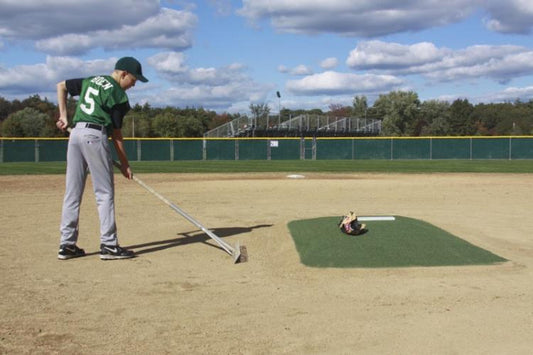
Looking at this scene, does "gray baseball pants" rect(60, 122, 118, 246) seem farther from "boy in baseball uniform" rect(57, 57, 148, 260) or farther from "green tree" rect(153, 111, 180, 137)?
"green tree" rect(153, 111, 180, 137)

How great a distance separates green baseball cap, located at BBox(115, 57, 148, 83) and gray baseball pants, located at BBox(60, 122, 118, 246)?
711 millimetres

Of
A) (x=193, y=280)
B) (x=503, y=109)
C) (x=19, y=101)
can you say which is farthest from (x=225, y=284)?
(x=503, y=109)

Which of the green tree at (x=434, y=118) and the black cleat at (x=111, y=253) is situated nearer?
the black cleat at (x=111, y=253)

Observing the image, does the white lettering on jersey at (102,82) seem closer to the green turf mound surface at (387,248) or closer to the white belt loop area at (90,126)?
the white belt loop area at (90,126)

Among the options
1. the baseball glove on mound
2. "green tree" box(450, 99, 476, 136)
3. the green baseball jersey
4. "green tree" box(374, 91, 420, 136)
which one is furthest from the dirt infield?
"green tree" box(450, 99, 476, 136)

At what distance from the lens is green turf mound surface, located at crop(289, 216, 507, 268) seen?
18.2ft

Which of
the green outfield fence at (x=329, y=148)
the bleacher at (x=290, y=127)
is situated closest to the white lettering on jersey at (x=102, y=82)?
the green outfield fence at (x=329, y=148)

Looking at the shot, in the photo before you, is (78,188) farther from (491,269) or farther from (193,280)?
(491,269)

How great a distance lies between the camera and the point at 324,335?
367 cm

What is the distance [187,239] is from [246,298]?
2.91 meters

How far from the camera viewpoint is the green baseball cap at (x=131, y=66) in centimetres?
616

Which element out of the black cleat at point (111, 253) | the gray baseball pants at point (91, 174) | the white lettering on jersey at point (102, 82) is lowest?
the black cleat at point (111, 253)

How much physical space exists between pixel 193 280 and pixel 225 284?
1.10 ft

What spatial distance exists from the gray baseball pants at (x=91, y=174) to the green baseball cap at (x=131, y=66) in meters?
0.71
